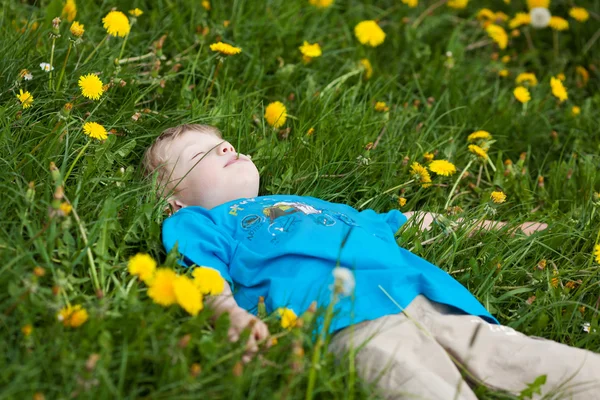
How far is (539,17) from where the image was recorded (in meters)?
4.14

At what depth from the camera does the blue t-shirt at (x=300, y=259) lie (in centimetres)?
210

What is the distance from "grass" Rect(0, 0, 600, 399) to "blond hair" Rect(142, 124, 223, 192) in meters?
0.05

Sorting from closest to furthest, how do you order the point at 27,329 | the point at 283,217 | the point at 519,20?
1. the point at 27,329
2. the point at 283,217
3. the point at 519,20

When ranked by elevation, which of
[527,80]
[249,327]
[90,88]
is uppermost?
[90,88]

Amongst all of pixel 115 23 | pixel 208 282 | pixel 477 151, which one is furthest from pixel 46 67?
pixel 477 151

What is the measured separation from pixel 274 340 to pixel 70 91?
133 cm

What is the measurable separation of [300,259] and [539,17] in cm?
256

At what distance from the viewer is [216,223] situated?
2299mm

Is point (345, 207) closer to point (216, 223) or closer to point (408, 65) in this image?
point (216, 223)

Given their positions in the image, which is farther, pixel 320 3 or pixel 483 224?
pixel 320 3

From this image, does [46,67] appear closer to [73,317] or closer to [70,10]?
[70,10]

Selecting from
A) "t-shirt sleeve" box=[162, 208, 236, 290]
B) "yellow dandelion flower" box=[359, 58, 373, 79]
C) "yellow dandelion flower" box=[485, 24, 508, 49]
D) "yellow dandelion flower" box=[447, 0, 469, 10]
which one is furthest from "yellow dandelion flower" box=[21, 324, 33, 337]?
"yellow dandelion flower" box=[447, 0, 469, 10]

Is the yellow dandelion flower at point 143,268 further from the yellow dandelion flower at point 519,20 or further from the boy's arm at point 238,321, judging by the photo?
the yellow dandelion flower at point 519,20

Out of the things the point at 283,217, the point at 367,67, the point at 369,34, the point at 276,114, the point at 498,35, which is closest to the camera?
the point at 283,217
